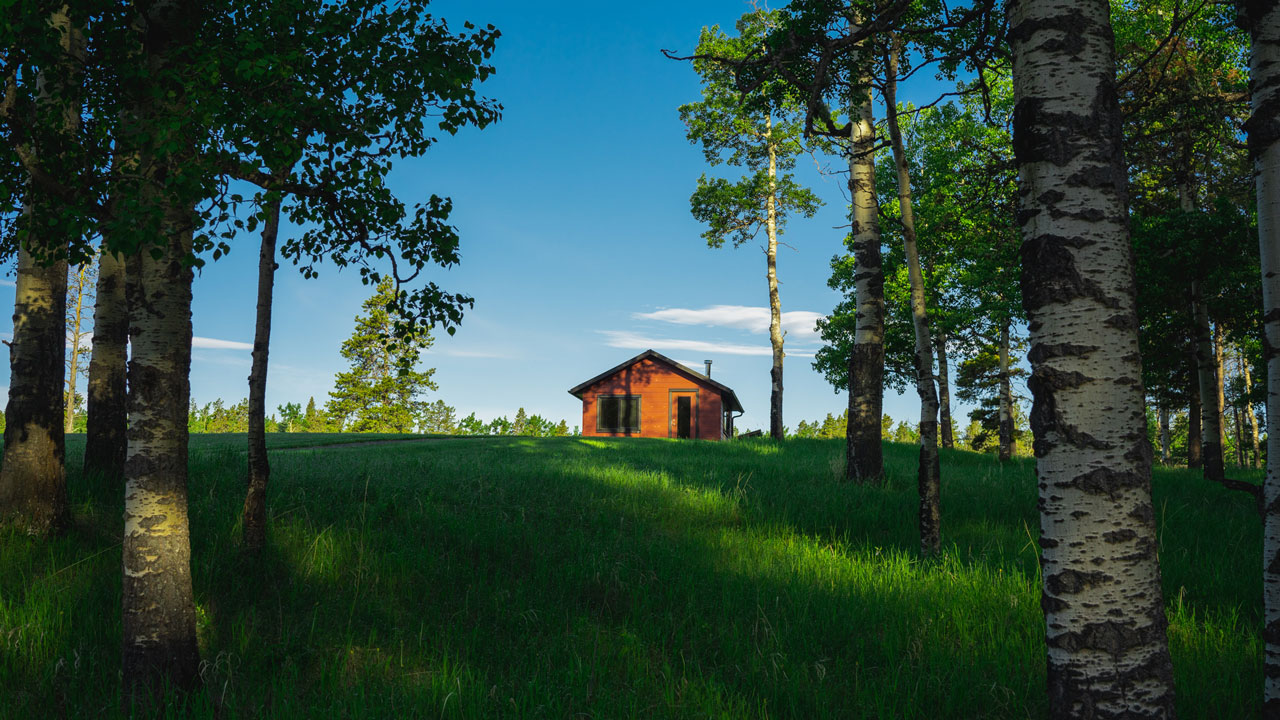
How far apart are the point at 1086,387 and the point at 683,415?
3191 cm

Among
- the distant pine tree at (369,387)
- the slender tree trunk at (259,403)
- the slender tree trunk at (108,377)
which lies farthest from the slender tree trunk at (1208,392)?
the distant pine tree at (369,387)

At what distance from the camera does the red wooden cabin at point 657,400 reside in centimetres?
3419

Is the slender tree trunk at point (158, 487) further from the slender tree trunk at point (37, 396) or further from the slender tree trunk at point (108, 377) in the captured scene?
the slender tree trunk at point (108, 377)

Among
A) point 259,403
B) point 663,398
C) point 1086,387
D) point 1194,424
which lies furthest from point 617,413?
point 1086,387

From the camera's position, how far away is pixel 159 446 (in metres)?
4.08

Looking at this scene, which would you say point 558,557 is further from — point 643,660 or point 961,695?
point 961,695

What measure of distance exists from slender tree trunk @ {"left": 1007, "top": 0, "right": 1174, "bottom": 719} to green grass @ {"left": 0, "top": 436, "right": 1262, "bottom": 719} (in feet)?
4.43

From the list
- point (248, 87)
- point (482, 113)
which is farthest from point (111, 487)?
point (482, 113)

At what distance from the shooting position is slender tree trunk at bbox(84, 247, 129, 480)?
23.6 feet

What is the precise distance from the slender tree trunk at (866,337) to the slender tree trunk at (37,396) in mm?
9779

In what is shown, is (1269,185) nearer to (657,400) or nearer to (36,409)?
(36,409)

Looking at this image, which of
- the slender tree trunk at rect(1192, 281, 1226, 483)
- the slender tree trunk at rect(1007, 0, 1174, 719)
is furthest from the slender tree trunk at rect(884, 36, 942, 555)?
the slender tree trunk at rect(1192, 281, 1226, 483)

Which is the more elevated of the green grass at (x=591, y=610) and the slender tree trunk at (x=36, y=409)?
the slender tree trunk at (x=36, y=409)

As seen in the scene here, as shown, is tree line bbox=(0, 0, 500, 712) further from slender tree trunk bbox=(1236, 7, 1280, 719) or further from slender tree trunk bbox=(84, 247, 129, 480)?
slender tree trunk bbox=(1236, 7, 1280, 719)
